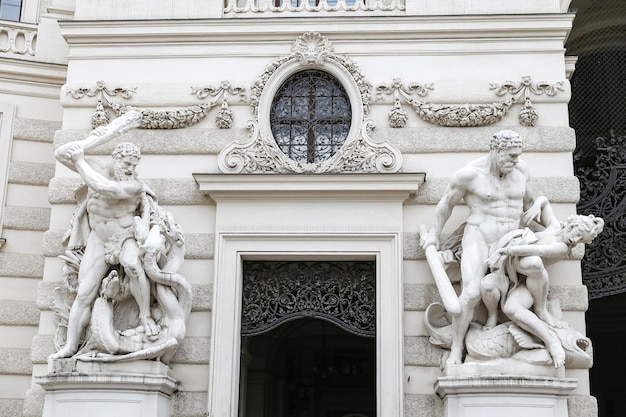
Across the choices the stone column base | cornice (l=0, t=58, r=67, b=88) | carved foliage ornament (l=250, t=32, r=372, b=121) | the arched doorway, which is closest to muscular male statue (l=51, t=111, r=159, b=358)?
the arched doorway

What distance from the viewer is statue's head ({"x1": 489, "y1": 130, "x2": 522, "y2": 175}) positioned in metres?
9.78

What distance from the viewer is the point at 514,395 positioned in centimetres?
928

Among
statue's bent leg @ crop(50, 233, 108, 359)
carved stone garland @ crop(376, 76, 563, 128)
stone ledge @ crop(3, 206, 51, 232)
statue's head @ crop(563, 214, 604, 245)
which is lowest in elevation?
statue's bent leg @ crop(50, 233, 108, 359)

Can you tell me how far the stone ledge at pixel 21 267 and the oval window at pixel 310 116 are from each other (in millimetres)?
3697

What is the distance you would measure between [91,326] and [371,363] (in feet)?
31.6

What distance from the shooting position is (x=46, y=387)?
9.84 meters

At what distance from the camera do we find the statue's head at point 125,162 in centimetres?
1010

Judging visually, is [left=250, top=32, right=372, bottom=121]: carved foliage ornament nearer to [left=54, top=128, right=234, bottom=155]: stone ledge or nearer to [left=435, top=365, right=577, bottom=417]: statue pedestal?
[left=54, top=128, right=234, bottom=155]: stone ledge

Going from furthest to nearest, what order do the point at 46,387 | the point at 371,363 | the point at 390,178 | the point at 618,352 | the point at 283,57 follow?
1. the point at 371,363
2. the point at 618,352
3. the point at 283,57
4. the point at 390,178
5. the point at 46,387

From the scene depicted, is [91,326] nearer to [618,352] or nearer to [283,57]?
[283,57]

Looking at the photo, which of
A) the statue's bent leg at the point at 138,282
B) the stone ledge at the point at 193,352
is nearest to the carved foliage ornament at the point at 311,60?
the statue's bent leg at the point at 138,282

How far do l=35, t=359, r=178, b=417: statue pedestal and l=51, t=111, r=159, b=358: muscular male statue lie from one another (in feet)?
1.01

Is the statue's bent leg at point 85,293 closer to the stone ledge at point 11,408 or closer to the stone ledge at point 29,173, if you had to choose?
the stone ledge at point 11,408

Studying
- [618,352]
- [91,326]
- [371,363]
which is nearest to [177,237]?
[91,326]
